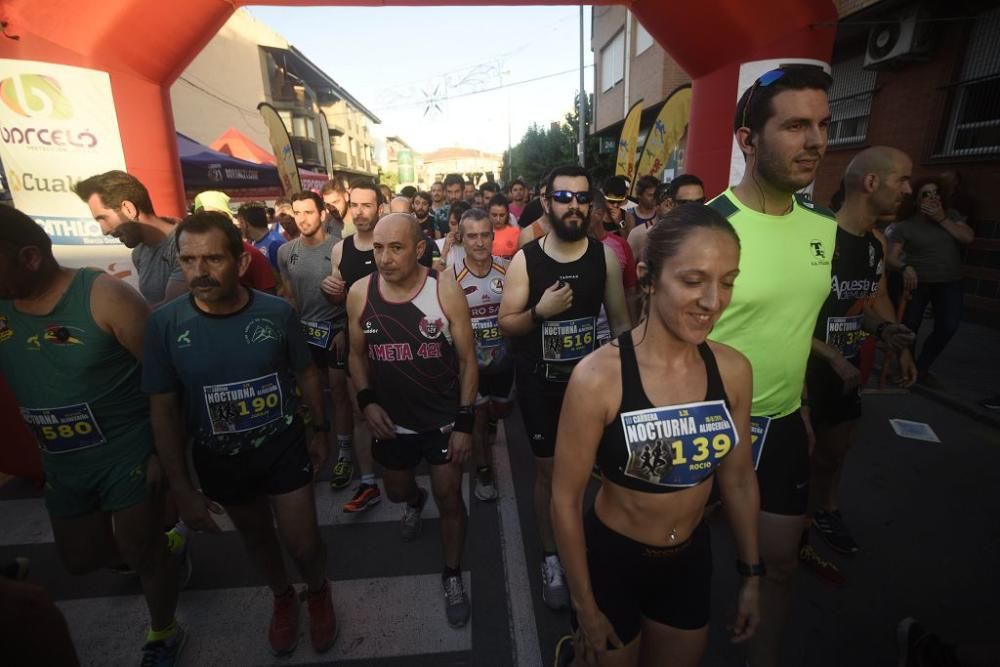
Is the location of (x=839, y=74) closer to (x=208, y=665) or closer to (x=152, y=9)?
(x=152, y=9)

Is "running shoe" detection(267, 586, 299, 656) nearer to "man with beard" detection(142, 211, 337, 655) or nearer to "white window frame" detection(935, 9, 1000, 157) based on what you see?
"man with beard" detection(142, 211, 337, 655)

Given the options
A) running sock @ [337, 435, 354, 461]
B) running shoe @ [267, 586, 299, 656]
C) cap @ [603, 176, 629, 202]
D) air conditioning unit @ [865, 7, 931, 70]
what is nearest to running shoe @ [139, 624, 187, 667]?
running shoe @ [267, 586, 299, 656]

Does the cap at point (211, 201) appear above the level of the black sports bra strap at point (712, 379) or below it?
above

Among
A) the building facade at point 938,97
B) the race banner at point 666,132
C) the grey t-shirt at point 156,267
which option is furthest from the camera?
the building facade at point 938,97

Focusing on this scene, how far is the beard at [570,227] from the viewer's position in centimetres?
298

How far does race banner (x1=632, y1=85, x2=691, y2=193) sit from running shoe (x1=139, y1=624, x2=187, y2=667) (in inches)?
293

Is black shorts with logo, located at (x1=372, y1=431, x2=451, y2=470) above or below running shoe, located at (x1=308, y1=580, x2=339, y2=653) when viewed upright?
above

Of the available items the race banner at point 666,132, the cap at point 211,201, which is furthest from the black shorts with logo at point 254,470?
the race banner at point 666,132

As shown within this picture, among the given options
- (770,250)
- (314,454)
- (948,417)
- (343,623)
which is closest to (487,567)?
(343,623)

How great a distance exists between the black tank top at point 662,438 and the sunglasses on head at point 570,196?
161cm

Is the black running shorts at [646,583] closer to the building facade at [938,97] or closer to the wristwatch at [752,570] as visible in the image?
the wristwatch at [752,570]

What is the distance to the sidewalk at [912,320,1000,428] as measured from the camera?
5.14m

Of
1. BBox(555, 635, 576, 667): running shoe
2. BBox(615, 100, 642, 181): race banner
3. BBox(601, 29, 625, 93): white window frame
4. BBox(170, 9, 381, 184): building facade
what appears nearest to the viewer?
BBox(555, 635, 576, 667): running shoe

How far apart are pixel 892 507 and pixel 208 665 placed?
468cm
